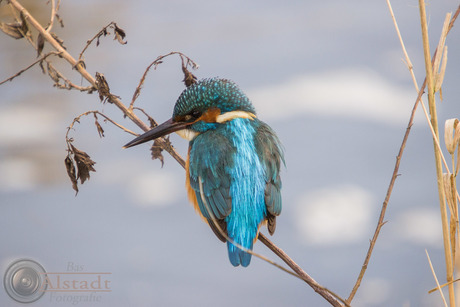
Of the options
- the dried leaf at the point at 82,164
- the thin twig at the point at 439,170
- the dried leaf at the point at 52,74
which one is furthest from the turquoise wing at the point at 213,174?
the thin twig at the point at 439,170

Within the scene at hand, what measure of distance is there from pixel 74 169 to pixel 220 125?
1.44ft

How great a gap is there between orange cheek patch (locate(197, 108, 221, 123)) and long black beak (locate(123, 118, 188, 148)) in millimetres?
57

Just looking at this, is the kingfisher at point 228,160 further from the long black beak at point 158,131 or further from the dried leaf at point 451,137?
the dried leaf at point 451,137

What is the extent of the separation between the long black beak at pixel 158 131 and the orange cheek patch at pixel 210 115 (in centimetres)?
6

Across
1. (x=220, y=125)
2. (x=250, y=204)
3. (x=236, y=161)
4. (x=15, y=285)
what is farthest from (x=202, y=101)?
(x=15, y=285)

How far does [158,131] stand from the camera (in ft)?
5.01

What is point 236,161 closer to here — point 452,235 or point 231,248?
point 231,248

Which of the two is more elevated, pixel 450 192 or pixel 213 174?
pixel 213 174

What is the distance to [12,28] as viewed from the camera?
50.5 inches

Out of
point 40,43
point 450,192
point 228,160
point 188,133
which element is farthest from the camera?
point 188,133

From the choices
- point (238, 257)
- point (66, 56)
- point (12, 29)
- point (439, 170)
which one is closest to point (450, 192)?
point (439, 170)

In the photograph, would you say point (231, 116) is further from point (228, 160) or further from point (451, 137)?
point (451, 137)

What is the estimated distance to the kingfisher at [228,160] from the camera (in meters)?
1.43

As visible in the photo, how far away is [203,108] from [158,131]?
0.14 m
